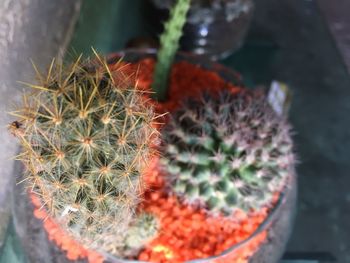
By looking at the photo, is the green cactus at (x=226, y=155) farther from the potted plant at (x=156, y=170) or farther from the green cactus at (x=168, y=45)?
the green cactus at (x=168, y=45)

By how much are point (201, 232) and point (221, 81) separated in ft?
1.21

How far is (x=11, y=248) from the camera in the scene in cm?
81

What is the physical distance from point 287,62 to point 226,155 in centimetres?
68

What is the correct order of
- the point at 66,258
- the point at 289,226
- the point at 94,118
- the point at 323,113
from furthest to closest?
1. the point at 323,113
2. the point at 289,226
3. the point at 66,258
4. the point at 94,118

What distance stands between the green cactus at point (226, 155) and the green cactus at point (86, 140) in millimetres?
201

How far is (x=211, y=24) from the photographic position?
1.18m

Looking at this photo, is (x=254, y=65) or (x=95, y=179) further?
(x=254, y=65)

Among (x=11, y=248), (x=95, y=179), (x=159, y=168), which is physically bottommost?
(x=11, y=248)

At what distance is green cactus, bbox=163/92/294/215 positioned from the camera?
30.8 inches

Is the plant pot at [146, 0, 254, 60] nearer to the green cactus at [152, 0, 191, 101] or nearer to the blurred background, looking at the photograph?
the blurred background

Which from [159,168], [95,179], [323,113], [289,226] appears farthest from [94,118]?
[323,113]

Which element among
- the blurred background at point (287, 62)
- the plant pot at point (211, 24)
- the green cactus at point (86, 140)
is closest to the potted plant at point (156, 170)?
the green cactus at point (86, 140)

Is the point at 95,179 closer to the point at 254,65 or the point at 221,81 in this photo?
the point at 221,81

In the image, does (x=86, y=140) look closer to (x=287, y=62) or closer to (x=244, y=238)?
(x=244, y=238)
